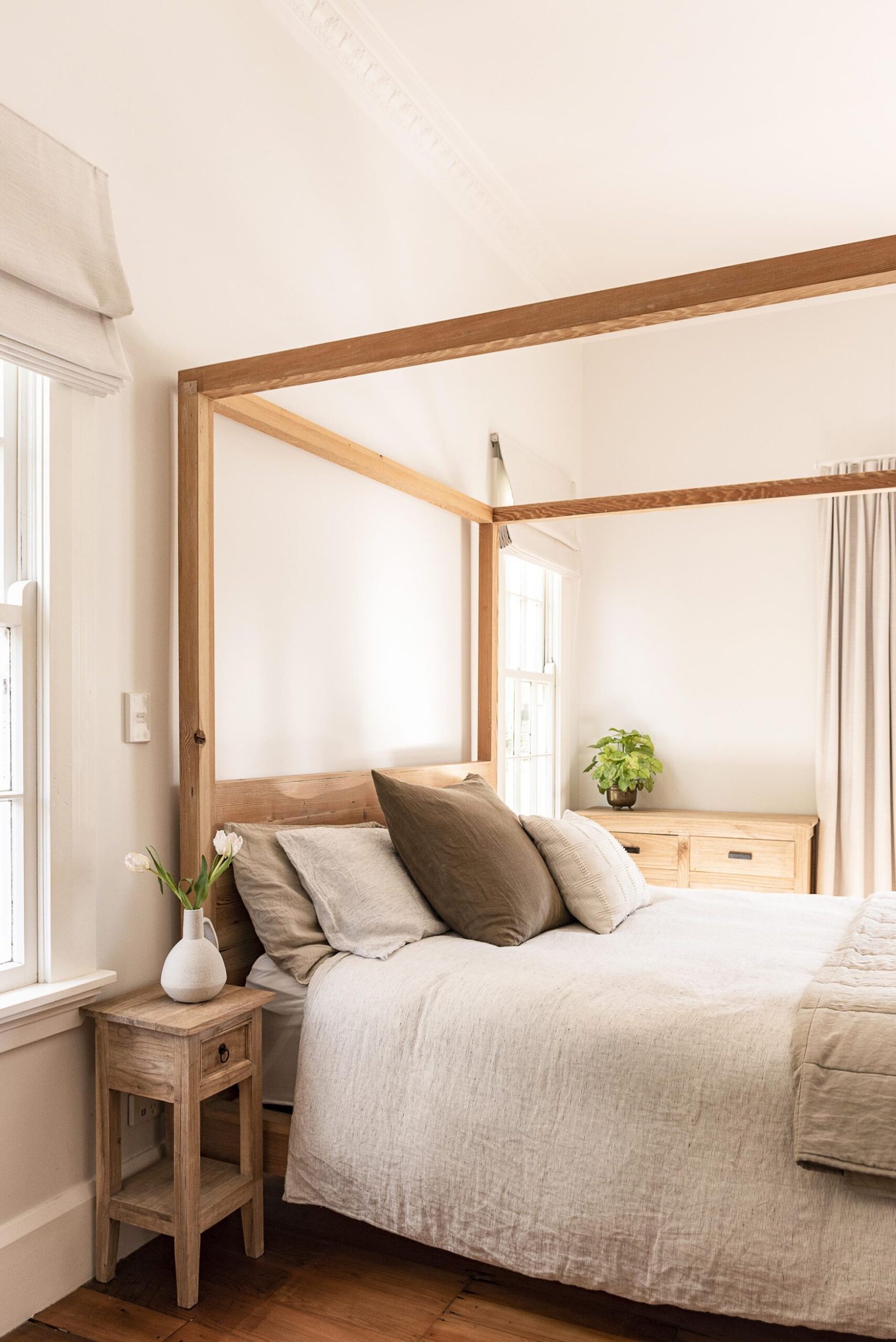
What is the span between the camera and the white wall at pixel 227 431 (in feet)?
6.63

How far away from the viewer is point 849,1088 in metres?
1.60

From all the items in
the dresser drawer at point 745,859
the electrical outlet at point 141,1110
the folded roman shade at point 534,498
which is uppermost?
the folded roman shade at point 534,498

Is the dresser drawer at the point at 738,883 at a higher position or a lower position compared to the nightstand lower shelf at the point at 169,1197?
higher

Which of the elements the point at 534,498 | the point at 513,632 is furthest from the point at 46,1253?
the point at 534,498

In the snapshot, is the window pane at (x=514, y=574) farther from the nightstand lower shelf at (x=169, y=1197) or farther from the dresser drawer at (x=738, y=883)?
the nightstand lower shelf at (x=169, y=1197)

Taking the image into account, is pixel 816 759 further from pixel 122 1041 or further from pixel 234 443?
pixel 122 1041

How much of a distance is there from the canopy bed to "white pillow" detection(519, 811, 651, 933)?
19 centimetres

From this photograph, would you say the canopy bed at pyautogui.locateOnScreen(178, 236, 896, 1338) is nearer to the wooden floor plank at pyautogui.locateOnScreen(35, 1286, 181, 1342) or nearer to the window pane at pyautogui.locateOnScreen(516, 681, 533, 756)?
the wooden floor plank at pyautogui.locateOnScreen(35, 1286, 181, 1342)

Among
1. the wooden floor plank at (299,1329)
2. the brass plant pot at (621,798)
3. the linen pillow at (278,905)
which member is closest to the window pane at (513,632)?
the brass plant pot at (621,798)

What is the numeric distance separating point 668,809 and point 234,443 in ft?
10.3

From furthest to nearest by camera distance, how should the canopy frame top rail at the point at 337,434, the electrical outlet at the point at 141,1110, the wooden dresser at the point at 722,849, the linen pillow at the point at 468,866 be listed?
the wooden dresser at the point at 722,849, the linen pillow at the point at 468,866, the electrical outlet at the point at 141,1110, the canopy frame top rail at the point at 337,434

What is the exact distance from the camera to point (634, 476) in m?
5.14

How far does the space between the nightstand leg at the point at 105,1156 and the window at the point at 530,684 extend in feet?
7.95

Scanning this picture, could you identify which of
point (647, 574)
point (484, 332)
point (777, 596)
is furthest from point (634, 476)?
point (484, 332)
